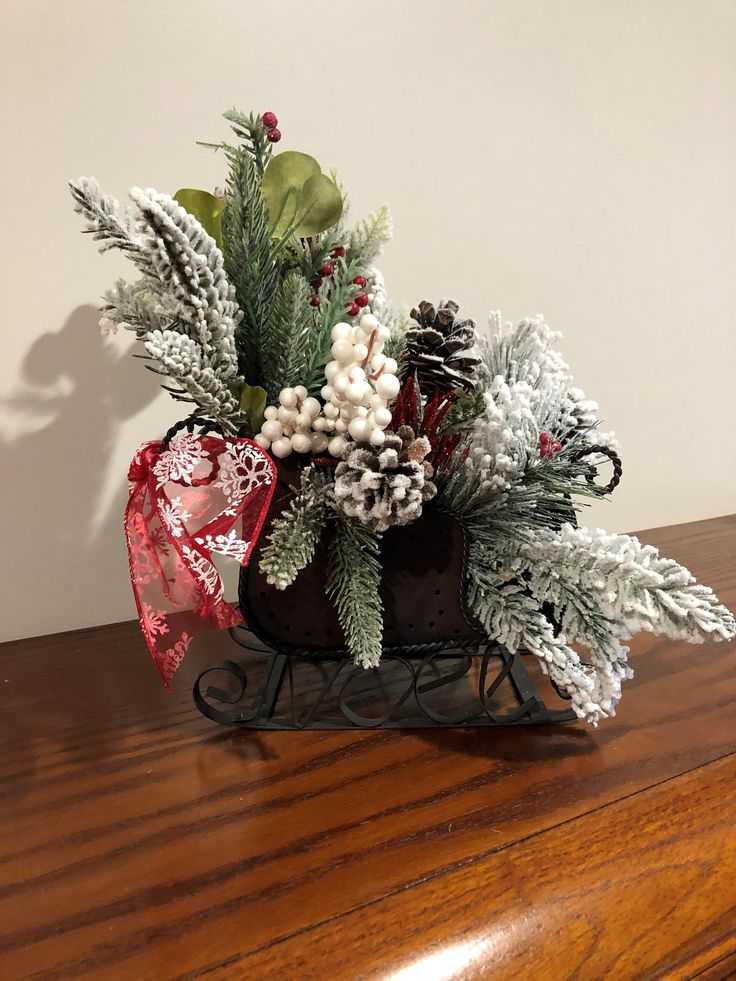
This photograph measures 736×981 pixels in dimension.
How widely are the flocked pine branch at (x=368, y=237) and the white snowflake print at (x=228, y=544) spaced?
0.71 ft

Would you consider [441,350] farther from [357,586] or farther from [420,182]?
[420,182]

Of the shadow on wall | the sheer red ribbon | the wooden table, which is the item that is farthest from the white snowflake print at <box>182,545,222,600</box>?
the shadow on wall

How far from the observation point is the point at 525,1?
87 centimetres

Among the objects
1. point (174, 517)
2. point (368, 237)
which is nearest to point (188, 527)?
point (174, 517)

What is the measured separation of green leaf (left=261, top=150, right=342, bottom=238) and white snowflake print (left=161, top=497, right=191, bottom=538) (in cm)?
19

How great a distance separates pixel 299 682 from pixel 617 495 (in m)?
0.64

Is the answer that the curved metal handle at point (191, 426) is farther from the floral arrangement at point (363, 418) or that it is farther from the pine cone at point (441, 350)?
the pine cone at point (441, 350)

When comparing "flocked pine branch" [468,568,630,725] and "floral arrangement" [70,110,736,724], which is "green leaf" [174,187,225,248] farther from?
"flocked pine branch" [468,568,630,725]

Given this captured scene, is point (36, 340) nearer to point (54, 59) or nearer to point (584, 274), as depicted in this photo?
point (54, 59)

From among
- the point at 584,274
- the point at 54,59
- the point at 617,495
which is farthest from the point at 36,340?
the point at 617,495

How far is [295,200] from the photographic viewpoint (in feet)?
1.58

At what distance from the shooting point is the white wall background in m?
0.67

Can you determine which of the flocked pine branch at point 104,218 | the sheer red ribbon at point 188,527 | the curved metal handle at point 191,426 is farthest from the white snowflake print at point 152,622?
the flocked pine branch at point 104,218

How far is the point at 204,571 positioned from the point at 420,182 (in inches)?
22.2
